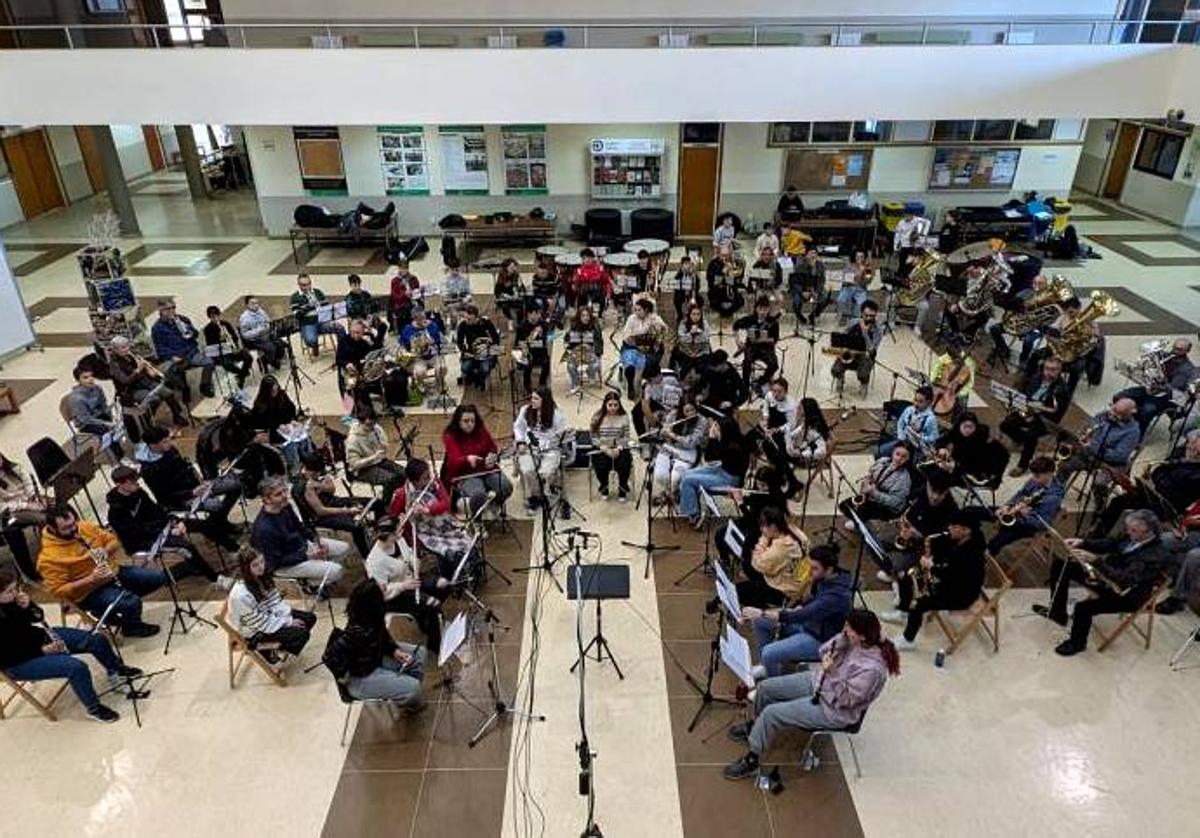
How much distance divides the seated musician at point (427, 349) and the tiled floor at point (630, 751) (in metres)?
3.39

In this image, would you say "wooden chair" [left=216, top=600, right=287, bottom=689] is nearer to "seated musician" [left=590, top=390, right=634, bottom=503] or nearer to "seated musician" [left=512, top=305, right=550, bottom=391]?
"seated musician" [left=590, top=390, right=634, bottom=503]

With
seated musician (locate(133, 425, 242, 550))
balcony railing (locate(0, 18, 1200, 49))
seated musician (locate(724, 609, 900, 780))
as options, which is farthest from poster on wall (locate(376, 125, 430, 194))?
seated musician (locate(724, 609, 900, 780))

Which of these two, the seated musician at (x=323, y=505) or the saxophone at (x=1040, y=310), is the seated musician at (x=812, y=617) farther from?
the saxophone at (x=1040, y=310)

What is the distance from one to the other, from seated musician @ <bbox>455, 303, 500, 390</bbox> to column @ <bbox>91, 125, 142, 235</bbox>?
9.34 m

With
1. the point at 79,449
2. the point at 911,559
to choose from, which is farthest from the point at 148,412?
the point at 911,559

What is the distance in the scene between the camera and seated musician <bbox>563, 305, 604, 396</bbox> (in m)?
9.11

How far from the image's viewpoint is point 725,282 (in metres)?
11.3

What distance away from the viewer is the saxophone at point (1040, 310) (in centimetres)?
936

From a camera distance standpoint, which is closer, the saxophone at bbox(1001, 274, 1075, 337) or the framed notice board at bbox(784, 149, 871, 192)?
the saxophone at bbox(1001, 274, 1075, 337)

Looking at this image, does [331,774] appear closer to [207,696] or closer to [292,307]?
[207,696]

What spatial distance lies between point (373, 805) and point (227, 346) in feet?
21.5

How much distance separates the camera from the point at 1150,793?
4547 millimetres

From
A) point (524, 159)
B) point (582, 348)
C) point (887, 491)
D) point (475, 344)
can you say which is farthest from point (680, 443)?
point (524, 159)

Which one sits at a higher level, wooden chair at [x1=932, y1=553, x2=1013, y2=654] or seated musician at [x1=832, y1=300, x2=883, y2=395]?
seated musician at [x1=832, y1=300, x2=883, y2=395]
